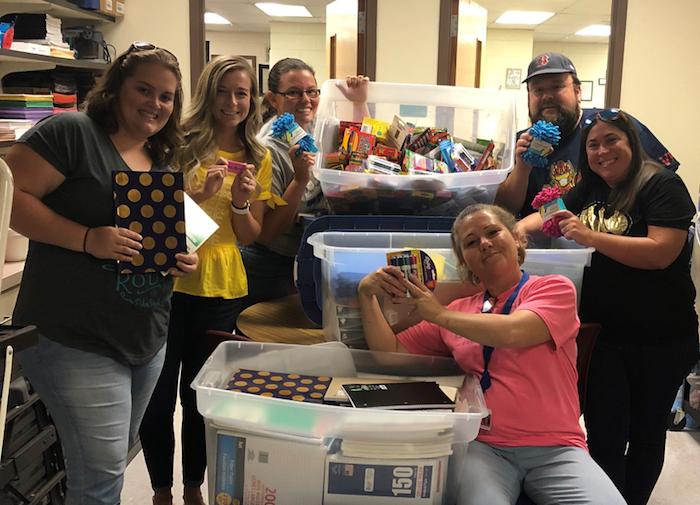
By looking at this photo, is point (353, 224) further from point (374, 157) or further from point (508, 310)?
point (508, 310)

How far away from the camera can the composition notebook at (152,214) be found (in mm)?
1325

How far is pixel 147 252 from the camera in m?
1.37

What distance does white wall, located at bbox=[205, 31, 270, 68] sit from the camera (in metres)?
9.44

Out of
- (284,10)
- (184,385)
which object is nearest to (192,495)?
(184,385)

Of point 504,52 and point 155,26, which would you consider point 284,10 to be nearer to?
point 504,52

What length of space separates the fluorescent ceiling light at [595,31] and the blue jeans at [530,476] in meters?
8.30

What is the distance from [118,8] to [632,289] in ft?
10.9

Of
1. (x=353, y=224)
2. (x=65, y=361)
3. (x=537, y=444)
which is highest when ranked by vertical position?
(x=353, y=224)

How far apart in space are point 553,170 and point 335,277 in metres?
0.89

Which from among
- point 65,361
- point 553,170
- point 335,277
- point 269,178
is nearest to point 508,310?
point 335,277

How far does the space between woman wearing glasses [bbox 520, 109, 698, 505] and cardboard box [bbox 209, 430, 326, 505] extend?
0.94 meters

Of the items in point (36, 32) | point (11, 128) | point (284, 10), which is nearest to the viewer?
point (11, 128)

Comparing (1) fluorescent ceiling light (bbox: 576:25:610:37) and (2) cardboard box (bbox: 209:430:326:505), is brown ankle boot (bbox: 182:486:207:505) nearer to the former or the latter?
(2) cardboard box (bbox: 209:430:326:505)

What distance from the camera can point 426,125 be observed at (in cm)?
193
